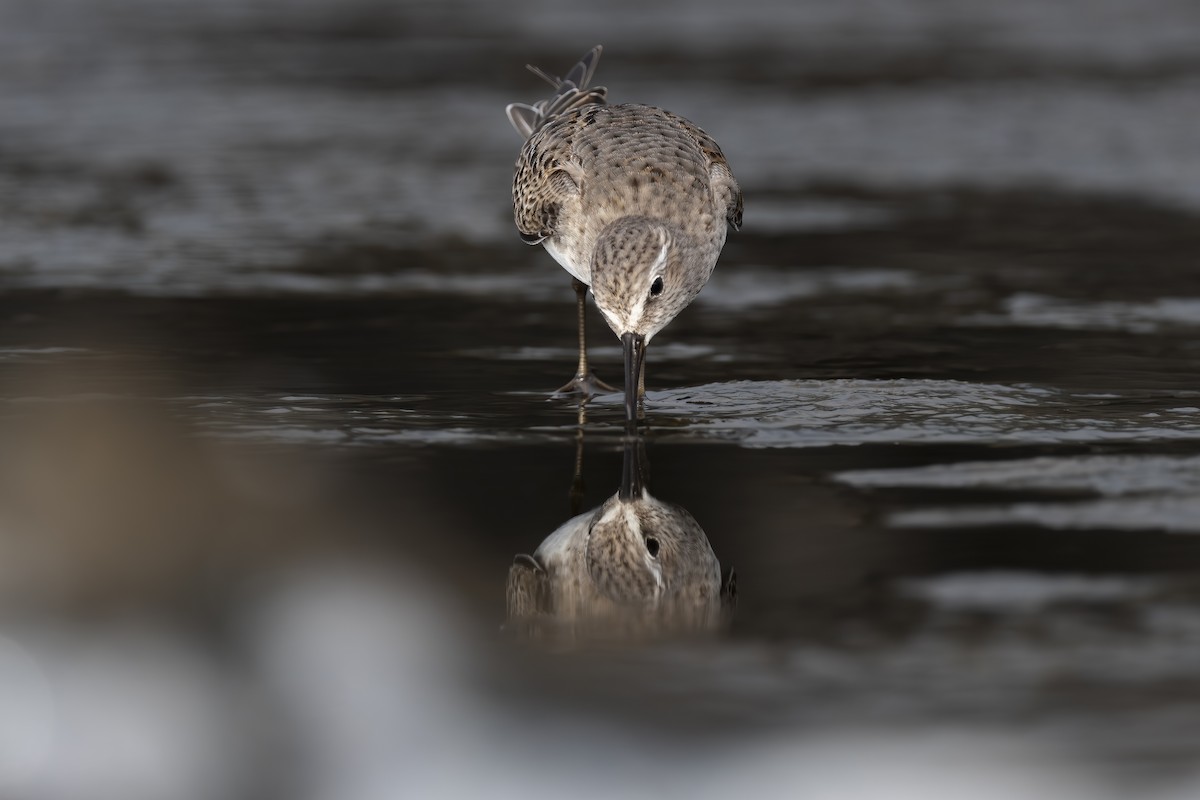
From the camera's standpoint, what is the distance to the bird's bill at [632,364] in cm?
640

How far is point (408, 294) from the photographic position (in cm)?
909

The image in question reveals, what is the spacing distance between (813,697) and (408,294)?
5.37 meters

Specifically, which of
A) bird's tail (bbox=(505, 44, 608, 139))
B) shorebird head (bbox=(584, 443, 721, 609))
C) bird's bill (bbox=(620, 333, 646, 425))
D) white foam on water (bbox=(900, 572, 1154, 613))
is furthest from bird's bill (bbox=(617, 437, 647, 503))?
bird's tail (bbox=(505, 44, 608, 139))

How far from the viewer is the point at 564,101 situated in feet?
29.6

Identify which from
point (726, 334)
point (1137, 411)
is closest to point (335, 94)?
point (726, 334)

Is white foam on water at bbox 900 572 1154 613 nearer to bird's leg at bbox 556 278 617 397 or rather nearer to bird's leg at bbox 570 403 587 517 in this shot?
bird's leg at bbox 570 403 587 517

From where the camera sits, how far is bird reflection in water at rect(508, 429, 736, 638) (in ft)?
15.0

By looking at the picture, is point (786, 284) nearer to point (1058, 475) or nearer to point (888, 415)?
point (888, 415)

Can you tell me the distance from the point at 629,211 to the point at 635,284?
806 millimetres

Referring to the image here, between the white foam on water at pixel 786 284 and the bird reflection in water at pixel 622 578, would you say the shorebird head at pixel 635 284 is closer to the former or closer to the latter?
the bird reflection in water at pixel 622 578

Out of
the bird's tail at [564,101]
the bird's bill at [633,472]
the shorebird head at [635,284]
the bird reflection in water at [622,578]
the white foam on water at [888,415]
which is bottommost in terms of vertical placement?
the bird reflection in water at [622,578]

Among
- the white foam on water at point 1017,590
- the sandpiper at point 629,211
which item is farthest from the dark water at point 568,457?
the sandpiper at point 629,211

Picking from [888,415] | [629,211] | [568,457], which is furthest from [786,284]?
[568,457]

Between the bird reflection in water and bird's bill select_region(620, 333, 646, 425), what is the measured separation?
0.75 meters
